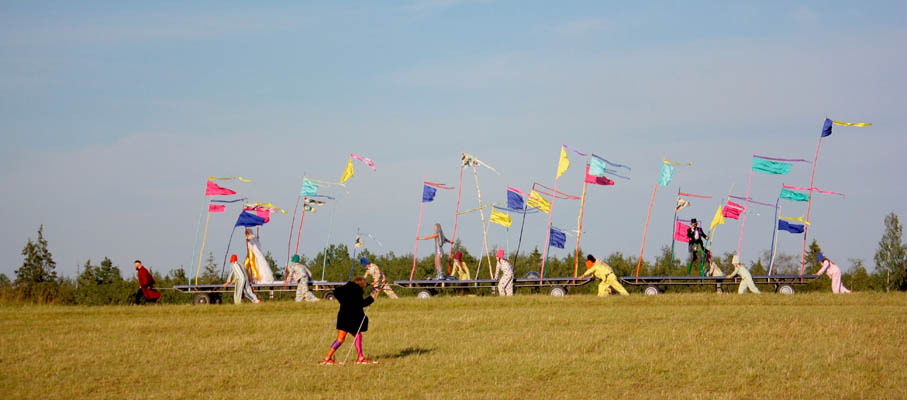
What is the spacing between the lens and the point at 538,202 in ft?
119

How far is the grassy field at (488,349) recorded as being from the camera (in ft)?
56.5

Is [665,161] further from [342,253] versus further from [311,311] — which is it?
[342,253]

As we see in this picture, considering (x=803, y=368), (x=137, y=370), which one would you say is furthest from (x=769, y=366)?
(x=137, y=370)

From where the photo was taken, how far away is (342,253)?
57.2m

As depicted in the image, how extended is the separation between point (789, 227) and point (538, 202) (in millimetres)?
8872

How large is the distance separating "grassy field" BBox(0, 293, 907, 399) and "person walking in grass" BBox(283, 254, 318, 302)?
102 inches

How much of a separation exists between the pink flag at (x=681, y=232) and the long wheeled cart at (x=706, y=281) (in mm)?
1442

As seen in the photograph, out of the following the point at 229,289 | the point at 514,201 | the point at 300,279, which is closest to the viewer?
the point at 300,279

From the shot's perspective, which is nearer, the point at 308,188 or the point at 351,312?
the point at 351,312

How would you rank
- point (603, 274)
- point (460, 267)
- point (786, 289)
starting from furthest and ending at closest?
point (460, 267), point (786, 289), point (603, 274)

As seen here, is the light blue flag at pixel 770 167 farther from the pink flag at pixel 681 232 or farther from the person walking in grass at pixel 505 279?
the person walking in grass at pixel 505 279

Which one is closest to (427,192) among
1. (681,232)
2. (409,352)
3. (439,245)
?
(439,245)

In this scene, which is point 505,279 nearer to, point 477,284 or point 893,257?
point 477,284

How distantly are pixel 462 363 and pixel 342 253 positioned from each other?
3796cm
